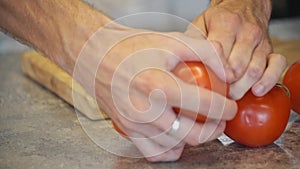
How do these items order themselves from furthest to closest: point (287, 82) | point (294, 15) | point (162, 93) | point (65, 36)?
1. point (294, 15)
2. point (287, 82)
3. point (65, 36)
4. point (162, 93)

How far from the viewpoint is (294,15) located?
9.07 feet

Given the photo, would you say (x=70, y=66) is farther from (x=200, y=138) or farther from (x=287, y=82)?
(x=287, y=82)

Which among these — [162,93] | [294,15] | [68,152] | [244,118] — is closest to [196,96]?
[162,93]

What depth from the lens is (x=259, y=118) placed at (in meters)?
0.93

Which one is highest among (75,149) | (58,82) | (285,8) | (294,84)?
(294,84)

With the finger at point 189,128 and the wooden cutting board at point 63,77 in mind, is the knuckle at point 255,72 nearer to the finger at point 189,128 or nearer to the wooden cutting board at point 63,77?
the finger at point 189,128

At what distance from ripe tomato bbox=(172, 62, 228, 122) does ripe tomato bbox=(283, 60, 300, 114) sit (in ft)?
0.89

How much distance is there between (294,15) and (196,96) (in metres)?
2.09

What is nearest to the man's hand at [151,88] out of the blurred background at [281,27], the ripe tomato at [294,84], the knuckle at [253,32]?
A: the knuckle at [253,32]

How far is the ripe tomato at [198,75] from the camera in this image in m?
0.83

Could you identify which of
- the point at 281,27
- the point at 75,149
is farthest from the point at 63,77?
the point at 281,27

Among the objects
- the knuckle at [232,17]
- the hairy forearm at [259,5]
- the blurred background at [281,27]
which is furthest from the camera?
the blurred background at [281,27]

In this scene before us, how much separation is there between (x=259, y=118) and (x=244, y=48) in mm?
112

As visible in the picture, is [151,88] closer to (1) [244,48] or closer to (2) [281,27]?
(1) [244,48]
